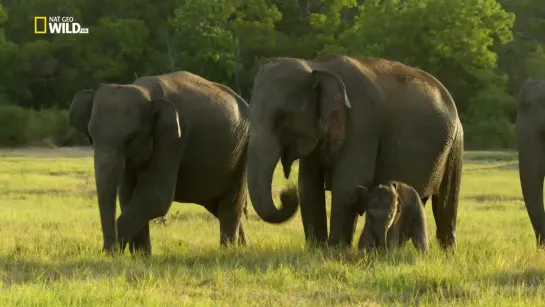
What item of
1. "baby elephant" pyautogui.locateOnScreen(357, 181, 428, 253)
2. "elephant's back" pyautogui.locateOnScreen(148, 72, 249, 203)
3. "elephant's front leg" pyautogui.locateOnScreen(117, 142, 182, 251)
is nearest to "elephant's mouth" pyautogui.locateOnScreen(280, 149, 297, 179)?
"baby elephant" pyautogui.locateOnScreen(357, 181, 428, 253)

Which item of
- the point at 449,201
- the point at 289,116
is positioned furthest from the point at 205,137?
the point at 449,201

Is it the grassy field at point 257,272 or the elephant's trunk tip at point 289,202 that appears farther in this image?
the elephant's trunk tip at point 289,202

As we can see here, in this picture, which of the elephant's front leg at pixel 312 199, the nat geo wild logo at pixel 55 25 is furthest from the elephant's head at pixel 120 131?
the nat geo wild logo at pixel 55 25

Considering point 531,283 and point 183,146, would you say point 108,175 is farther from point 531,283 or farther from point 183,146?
point 531,283

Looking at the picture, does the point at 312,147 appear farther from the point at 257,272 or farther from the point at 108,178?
the point at 108,178

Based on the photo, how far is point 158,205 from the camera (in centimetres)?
987

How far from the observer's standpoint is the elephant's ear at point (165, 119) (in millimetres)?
9594

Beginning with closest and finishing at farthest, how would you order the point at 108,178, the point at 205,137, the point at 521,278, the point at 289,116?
the point at 521,278 < the point at 289,116 < the point at 108,178 < the point at 205,137

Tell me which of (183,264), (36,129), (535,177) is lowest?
(183,264)

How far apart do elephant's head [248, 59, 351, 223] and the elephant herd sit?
12 millimetres

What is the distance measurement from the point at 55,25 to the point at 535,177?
43.9 m

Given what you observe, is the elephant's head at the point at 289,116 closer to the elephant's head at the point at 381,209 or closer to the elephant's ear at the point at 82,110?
the elephant's head at the point at 381,209

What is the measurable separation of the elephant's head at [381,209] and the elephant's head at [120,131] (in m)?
2.06

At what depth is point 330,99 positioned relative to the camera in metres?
8.84
